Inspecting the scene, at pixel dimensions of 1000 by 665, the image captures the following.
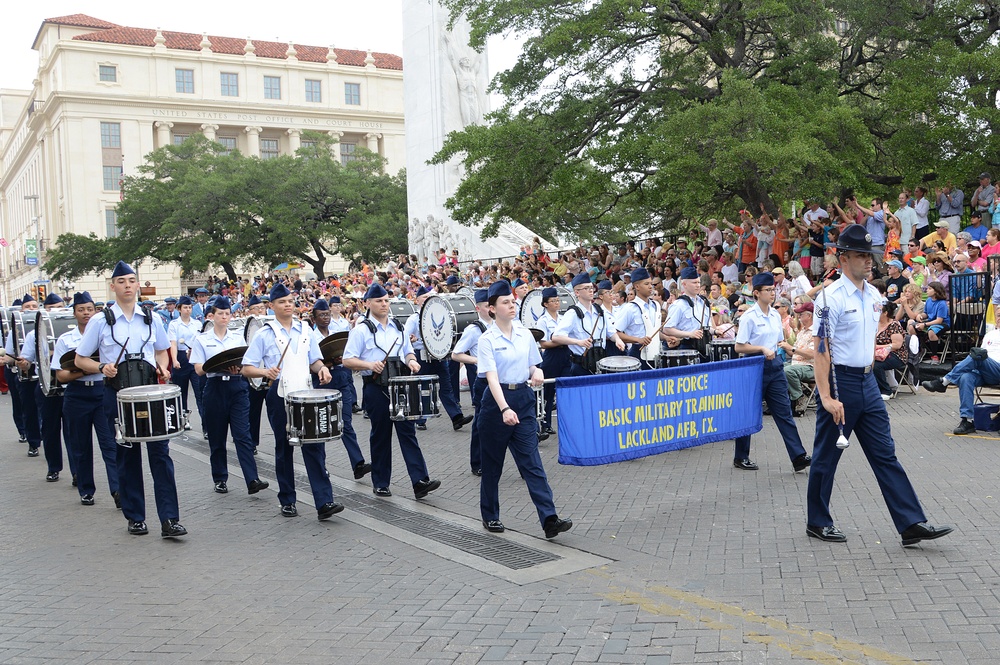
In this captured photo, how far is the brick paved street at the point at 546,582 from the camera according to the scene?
5320 mm

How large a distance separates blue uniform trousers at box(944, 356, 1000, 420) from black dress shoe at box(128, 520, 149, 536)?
9.22 meters

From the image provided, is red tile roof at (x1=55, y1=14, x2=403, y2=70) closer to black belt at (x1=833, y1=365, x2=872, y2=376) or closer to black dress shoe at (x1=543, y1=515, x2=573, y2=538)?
black dress shoe at (x1=543, y1=515, x2=573, y2=538)

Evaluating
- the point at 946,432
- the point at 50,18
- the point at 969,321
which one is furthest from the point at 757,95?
the point at 50,18

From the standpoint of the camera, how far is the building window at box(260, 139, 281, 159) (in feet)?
298

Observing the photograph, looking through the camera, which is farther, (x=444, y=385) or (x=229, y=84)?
(x=229, y=84)

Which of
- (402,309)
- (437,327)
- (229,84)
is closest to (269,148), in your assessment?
(229,84)

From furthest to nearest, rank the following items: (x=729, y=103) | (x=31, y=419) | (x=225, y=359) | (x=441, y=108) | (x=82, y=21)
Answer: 1. (x=82, y=21)
2. (x=441, y=108)
3. (x=729, y=103)
4. (x=31, y=419)
5. (x=225, y=359)

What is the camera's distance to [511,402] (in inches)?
301

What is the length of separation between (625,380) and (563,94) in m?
14.3

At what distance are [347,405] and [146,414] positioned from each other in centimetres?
396

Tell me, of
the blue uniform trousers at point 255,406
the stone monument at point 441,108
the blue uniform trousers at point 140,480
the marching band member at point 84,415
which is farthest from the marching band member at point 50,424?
the stone monument at point 441,108

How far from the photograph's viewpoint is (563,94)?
71.8 ft

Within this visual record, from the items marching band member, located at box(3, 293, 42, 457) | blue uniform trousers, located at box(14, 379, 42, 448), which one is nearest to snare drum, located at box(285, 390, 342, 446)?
marching band member, located at box(3, 293, 42, 457)

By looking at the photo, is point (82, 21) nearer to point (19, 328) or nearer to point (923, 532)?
point (19, 328)
